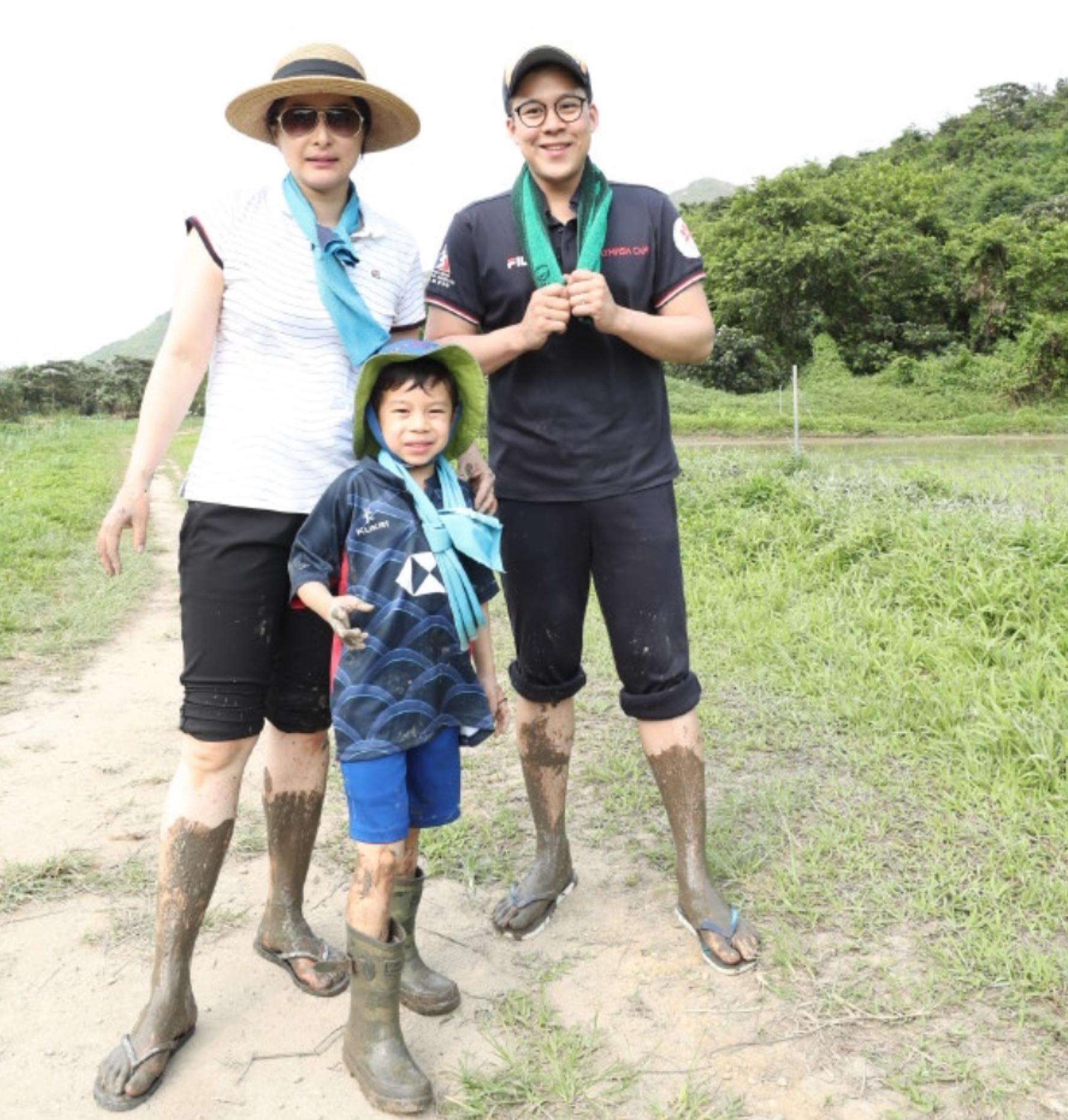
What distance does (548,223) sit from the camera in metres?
2.54

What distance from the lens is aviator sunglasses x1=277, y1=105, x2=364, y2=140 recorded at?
2.20m

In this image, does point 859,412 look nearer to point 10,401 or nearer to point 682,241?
point 682,241

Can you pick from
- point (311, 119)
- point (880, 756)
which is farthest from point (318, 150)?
point (880, 756)

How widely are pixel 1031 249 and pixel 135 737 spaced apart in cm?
3020

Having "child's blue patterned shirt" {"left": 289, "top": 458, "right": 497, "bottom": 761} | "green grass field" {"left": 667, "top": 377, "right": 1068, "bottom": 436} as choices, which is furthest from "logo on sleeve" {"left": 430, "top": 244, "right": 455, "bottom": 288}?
"green grass field" {"left": 667, "top": 377, "right": 1068, "bottom": 436}

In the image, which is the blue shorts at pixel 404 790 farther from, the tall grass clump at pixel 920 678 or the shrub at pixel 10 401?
the shrub at pixel 10 401

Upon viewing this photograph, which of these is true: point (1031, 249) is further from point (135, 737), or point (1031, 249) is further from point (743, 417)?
point (135, 737)

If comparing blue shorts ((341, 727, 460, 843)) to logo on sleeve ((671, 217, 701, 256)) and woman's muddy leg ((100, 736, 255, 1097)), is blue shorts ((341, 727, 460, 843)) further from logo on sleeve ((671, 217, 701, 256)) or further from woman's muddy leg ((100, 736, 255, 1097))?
logo on sleeve ((671, 217, 701, 256))

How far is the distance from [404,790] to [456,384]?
2.84 ft

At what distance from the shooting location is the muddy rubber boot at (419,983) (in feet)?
7.29

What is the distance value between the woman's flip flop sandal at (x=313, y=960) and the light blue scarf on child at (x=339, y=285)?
137 cm

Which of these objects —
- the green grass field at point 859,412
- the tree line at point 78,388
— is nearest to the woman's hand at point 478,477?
the green grass field at point 859,412

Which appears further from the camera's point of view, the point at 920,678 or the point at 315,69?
the point at 920,678

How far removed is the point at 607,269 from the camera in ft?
8.24
